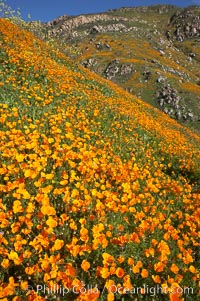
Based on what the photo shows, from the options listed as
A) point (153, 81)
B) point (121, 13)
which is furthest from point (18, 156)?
point (121, 13)

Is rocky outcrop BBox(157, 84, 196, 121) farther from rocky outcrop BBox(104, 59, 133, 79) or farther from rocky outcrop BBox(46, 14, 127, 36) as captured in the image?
rocky outcrop BBox(46, 14, 127, 36)

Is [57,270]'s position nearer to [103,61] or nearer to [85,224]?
[85,224]

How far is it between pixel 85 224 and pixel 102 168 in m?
2.09

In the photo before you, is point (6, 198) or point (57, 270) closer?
point (57, 270)

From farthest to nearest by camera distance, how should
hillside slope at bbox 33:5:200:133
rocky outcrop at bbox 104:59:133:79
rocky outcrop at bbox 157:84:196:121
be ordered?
rocky outcrop at bbox 104:59:133:79 < hillside slope at bbox 33:5:200:133 < rocky outcrop at bbox 157:84:196:121

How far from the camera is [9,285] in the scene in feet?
11.1

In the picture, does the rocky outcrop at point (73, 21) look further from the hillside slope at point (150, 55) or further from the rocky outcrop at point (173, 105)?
the rocky outcrop at point (173, 105)

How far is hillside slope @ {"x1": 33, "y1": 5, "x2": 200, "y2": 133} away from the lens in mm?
51844

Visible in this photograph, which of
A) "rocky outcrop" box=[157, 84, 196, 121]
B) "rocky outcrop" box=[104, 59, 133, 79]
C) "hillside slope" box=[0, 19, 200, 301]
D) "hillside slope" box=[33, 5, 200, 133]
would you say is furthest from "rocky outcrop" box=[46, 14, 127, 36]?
"hillside slope" box=[0, 19, 200, 301]

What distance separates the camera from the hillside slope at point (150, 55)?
170ft

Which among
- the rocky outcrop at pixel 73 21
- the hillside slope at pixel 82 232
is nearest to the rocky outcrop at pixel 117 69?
the hillside slope at pixel 82 232

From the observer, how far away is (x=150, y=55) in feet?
266

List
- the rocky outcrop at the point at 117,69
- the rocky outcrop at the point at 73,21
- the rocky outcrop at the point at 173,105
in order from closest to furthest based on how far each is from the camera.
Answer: the rocky outcrop at the point at 173,105 → the rocky outcrop at the point at 117,69 → the rocky outcrop at the point at 73,21

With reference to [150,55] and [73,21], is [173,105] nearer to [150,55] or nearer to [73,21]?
[150,55]
